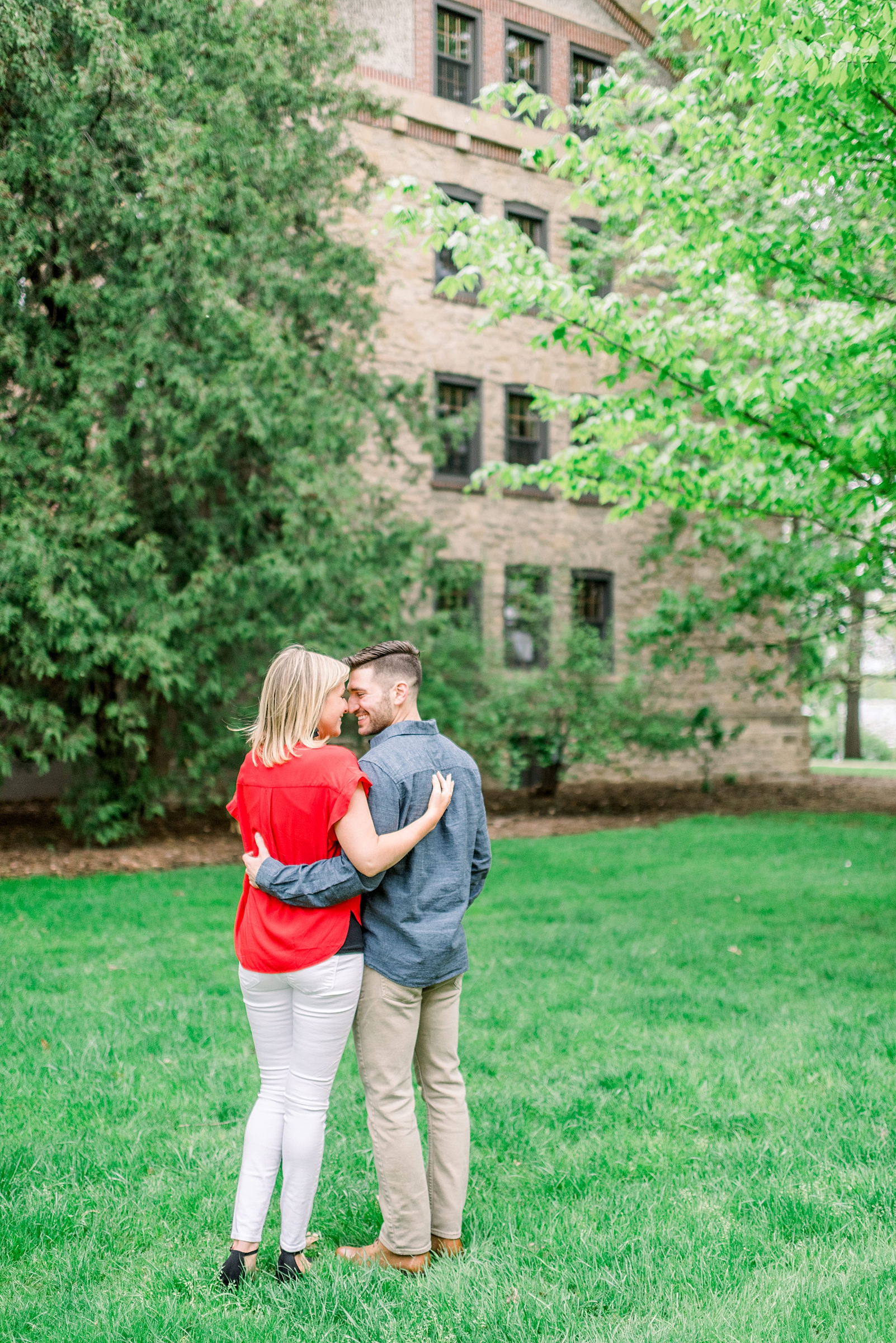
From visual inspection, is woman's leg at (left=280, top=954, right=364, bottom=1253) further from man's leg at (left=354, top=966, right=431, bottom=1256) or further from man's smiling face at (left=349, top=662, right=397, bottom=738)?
man's smiling face at (left=349, top=662, right=397, bottom=738)

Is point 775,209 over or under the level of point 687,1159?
over

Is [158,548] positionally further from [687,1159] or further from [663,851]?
[687,1159]

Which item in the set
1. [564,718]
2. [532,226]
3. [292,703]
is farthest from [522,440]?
[292,703]

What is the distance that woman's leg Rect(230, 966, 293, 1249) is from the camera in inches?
115

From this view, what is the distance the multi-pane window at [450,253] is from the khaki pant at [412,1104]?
16737 mm

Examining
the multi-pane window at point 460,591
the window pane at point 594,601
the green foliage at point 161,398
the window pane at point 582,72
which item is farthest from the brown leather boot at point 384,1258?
the window pane at point 582,72

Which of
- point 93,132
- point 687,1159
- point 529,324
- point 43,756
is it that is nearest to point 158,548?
point 43,756

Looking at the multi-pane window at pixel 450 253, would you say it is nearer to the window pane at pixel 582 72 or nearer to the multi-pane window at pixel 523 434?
the multi-pane window at pixel 523 434

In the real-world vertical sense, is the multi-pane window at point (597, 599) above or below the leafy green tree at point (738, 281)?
below

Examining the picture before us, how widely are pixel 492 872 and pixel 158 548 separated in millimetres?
4957

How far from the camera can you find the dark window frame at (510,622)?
17906 mm

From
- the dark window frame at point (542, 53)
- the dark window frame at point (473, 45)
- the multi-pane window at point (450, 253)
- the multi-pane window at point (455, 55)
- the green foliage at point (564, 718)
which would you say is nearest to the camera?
the green foliage at point (564, 718)

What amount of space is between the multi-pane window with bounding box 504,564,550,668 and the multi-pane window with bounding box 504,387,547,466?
2293 millimetres

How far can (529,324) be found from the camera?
745 inches
